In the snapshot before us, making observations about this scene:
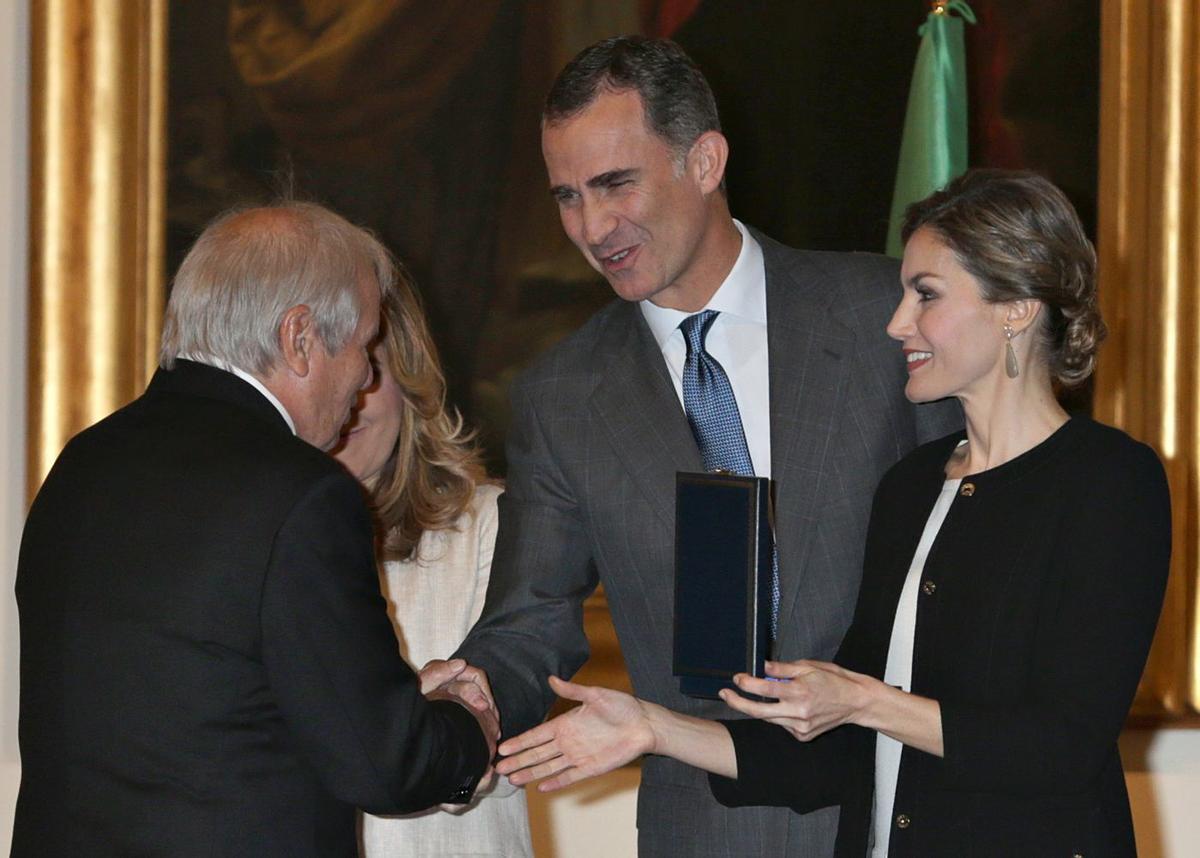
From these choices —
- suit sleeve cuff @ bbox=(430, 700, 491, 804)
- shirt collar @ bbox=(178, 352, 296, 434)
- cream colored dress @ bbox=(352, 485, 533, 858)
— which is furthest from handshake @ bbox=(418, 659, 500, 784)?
shirt collar @ bbox=(178, 352, 296, 434)

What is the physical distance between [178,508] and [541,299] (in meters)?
2.05

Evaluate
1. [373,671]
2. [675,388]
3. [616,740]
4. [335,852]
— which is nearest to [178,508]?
[373,671]

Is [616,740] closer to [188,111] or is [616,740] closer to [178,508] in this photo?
[178,508]

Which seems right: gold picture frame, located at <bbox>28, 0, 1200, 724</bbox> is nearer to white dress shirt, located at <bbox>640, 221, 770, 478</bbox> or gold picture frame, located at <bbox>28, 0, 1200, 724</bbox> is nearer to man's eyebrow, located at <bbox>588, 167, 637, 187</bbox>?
white dress shirt, located at <bbox>640, 221, 770, 478</bbox>

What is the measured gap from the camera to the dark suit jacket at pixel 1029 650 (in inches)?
77.3

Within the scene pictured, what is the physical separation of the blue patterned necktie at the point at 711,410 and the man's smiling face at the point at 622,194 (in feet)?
0.47

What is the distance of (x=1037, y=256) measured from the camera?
2145 mm

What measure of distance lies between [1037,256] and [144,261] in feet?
7.74

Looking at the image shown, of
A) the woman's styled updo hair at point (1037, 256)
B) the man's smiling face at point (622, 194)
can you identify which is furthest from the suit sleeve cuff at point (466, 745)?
the woman's styled updo hair at point (1037, 256)

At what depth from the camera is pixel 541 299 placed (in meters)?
3.81

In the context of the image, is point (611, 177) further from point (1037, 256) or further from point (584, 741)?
point (584, 741)

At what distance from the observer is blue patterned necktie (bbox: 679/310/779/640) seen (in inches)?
97.5

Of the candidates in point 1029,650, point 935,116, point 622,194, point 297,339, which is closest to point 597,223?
point 622,194

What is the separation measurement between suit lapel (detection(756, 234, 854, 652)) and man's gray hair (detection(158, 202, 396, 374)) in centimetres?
76
